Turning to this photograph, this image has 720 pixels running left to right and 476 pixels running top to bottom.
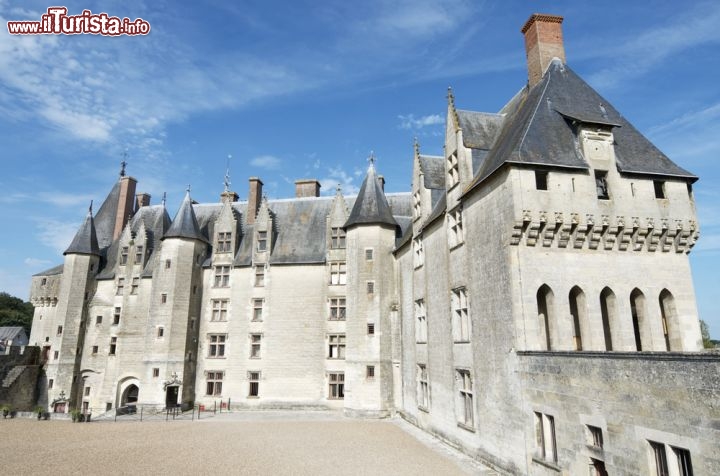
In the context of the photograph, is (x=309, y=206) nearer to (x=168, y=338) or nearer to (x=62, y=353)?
(x=168, y=338)

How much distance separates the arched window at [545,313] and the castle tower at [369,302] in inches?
429

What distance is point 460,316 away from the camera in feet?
45.4

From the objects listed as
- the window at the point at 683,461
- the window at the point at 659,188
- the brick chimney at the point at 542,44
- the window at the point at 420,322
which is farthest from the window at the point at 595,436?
the brick chimney at the point at 542,44

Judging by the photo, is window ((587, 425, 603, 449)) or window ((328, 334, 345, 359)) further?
window ((328, 334, 345, 359))

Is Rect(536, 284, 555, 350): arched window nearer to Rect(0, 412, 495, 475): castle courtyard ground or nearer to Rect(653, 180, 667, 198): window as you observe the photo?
Rect(0, 412, 495, 475): castle courtyard ground

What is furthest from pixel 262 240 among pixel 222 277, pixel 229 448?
pixel 229 448

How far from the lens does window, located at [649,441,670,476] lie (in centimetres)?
665

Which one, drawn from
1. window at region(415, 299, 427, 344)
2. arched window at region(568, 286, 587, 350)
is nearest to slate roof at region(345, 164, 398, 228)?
window at region(415, 299, 427, 344)

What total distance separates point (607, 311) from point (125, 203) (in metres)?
30.4

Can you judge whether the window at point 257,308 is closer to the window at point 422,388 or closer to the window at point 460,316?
the window at point 422,388

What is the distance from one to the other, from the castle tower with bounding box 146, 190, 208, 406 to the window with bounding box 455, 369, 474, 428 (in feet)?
52.7

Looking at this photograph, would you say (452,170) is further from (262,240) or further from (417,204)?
(262,240)

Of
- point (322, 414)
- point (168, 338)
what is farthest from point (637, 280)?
point (168, 338)

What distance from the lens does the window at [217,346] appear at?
2452cm
